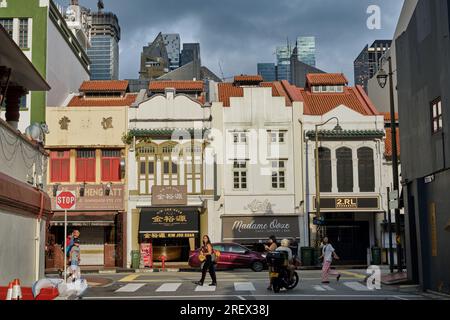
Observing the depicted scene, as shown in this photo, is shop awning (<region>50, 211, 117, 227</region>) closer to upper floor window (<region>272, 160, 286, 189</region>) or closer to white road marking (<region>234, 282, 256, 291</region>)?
upper floor window (<region>272, 160, 286, 189</region>)

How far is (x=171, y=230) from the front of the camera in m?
37.6

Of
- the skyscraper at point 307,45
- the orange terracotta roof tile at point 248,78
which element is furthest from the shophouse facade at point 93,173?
the skyscraper at point 307,45

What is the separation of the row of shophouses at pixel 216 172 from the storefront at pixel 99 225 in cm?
6

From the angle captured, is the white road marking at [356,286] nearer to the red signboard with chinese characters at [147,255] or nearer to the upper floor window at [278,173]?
the red signboard with chinese characters at [147,255]

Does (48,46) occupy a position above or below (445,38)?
above

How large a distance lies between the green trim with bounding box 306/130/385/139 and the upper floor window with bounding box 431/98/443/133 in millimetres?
22371

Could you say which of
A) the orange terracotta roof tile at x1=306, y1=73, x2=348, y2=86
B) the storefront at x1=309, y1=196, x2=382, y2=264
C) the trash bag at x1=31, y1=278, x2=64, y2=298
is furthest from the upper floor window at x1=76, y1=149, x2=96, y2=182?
the trash bag at x1=31, y1=278, x2=64, y2=298

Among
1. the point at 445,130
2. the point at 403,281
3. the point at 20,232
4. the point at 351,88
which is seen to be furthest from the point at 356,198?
the point at 20,232

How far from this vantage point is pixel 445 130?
1537 centimetres

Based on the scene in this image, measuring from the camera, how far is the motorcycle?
16.9 meters

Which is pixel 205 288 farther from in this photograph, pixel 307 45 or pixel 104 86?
pixel 104 86

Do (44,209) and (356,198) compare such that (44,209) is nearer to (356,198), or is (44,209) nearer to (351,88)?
(356,198)

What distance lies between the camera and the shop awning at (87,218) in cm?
3762
